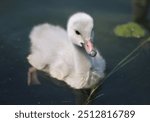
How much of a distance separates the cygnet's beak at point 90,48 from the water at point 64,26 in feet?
1.11

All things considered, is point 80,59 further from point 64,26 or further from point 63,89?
point 64,26

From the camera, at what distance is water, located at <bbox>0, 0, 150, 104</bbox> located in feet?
14.5

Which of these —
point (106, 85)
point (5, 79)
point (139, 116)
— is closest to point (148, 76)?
point (106, 85)

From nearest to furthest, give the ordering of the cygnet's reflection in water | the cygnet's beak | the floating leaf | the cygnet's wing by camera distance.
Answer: the cygnet's beak → the cygnet's reflection in water → the cygnet's wing → the floating leaf

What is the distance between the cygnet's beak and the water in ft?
1.11

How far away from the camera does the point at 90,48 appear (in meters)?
4.16

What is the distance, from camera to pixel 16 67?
4652mm

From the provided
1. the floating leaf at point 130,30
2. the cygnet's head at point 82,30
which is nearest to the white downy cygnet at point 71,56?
the cygnet's head at point 82,30

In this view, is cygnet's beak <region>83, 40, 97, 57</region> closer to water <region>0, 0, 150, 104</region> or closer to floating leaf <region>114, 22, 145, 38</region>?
water <region>0, 0, 150, 104</region>

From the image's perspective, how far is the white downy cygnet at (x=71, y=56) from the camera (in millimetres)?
4228

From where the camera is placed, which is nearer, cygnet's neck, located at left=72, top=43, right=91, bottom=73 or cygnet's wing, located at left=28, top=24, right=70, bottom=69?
cygnet's neck, located at left=72, top=43, right=91, bottom=73

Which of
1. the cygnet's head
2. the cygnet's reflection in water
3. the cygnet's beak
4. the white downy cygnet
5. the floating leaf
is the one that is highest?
the cygnet's head

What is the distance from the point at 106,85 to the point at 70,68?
0.25m

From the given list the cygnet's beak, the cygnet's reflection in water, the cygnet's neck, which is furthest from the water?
the cygnet's beak
